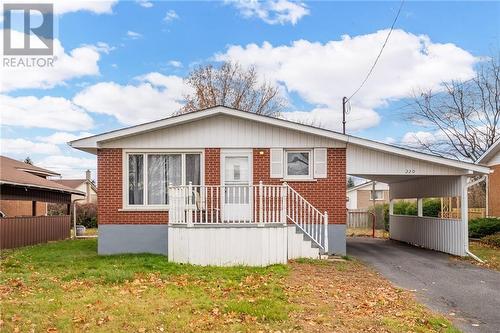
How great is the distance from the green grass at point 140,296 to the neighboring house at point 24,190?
22.1 ft

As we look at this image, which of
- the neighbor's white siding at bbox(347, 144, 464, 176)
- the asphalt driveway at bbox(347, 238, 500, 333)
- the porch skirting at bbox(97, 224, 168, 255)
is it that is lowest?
the asphalt driveway at bbox(347, 238, 500, 333)

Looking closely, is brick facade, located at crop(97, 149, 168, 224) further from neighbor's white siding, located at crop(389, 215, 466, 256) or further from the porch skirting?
neighbor's white siding, located at crop(389, 215, 466, 256)

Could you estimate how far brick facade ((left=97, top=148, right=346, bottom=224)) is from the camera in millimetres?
14258

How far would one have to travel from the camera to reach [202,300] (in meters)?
7.87

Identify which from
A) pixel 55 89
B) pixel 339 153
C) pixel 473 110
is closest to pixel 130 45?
pixel 55 89

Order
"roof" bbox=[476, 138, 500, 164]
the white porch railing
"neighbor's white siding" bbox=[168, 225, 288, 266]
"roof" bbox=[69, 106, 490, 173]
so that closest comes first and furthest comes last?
"neighbor's white siding" bbox=[168, 225, 288, 266], the white porch railing, "roof" bbox=[69, 106, 490, 173], "roof" bbox=[476, 138, 500, 164]

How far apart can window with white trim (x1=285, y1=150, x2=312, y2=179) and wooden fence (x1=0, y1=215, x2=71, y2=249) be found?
1014 cm

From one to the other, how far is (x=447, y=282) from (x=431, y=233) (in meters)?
7.09

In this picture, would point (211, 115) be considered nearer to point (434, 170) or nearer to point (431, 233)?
point (434, 170)

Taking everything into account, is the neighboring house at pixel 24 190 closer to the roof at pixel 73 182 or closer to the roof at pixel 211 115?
the roof at pixel 211 115

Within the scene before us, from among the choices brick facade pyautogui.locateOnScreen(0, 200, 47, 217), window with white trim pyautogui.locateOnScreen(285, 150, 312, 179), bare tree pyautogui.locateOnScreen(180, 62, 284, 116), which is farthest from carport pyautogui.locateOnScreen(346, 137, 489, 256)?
bare tree pyautogui.locateOnScreen(180, 62, 284, 116)

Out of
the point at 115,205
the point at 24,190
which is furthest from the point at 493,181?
the point at 24,190

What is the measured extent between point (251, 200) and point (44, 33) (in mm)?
6812

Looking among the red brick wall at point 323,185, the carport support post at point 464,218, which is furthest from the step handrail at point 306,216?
the carport support post at point 464,218
